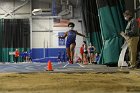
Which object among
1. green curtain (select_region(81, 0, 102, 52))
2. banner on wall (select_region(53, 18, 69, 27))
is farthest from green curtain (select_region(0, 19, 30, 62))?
green curtain (select_region(81, 0, 102, 52))

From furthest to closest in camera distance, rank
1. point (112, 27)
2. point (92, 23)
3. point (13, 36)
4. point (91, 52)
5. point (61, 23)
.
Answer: point (13, 36)
point (61, 23)
point (92, 23)
point (91, 52)
point (112, 27)

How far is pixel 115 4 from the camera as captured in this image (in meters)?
10.4

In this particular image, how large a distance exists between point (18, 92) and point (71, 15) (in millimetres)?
25548

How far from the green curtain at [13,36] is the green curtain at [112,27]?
1797 cm

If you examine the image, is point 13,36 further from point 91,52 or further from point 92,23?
point 91,52

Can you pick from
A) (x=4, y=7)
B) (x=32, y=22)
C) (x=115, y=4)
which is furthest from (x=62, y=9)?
(x=115, y=4)

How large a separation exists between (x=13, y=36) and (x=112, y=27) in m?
19.0

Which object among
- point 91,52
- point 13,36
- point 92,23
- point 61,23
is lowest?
point 91,52

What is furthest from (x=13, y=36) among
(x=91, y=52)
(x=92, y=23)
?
(x=91, y=52)

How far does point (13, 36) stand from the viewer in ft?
92.7

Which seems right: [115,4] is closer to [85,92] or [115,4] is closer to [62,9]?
[85,92]

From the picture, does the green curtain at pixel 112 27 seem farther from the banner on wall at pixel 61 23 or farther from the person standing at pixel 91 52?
the banner on wall at pixel 61 23

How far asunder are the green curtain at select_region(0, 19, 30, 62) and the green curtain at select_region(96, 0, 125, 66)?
18.0m

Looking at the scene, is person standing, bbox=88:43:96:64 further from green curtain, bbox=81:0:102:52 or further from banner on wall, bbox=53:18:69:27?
banner on wall, bbox=53:18:69:27
